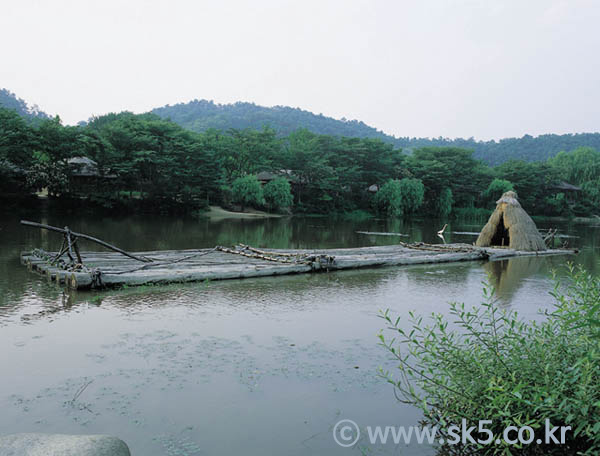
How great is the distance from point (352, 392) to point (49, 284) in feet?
23.8

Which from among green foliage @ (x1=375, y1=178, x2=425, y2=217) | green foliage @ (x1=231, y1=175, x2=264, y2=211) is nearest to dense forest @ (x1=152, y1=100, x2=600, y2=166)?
green foliage @ (x1=375, y1=178, x2=425, y2=217)

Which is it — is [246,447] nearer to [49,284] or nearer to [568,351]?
[568,351]

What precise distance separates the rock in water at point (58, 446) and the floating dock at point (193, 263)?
6336 mm

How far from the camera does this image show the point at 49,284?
31.6 feet

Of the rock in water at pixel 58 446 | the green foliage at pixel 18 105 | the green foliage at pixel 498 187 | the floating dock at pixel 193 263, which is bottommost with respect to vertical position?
the rock in water at pixel 58 446

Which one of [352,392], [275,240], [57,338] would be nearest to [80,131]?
[275,240]

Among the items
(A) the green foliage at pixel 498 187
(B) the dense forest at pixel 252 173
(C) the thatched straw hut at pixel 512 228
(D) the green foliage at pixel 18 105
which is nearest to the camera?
(C) the thatched straw hut at pixel 512 228

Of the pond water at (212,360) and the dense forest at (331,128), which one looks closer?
the pond water at (212,360)

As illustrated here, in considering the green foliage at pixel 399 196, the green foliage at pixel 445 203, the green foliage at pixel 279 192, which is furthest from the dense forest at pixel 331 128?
the green foliage at pixel 279 192

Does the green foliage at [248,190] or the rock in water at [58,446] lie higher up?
the green foliage at [248,190]

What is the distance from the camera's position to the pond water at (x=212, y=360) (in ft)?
13.8

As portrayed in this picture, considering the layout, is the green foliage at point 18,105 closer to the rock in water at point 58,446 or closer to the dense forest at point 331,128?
the dense forest at point 331,128

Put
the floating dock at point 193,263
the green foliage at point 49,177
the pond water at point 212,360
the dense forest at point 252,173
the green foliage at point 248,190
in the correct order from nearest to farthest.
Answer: the pond water at point 212,360 → the floating dock at point 193,263 → the green foliage at point 49,177 → the dense forest at point 252,173 → the green foliage at point 248,190

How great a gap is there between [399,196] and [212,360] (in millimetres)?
39707
